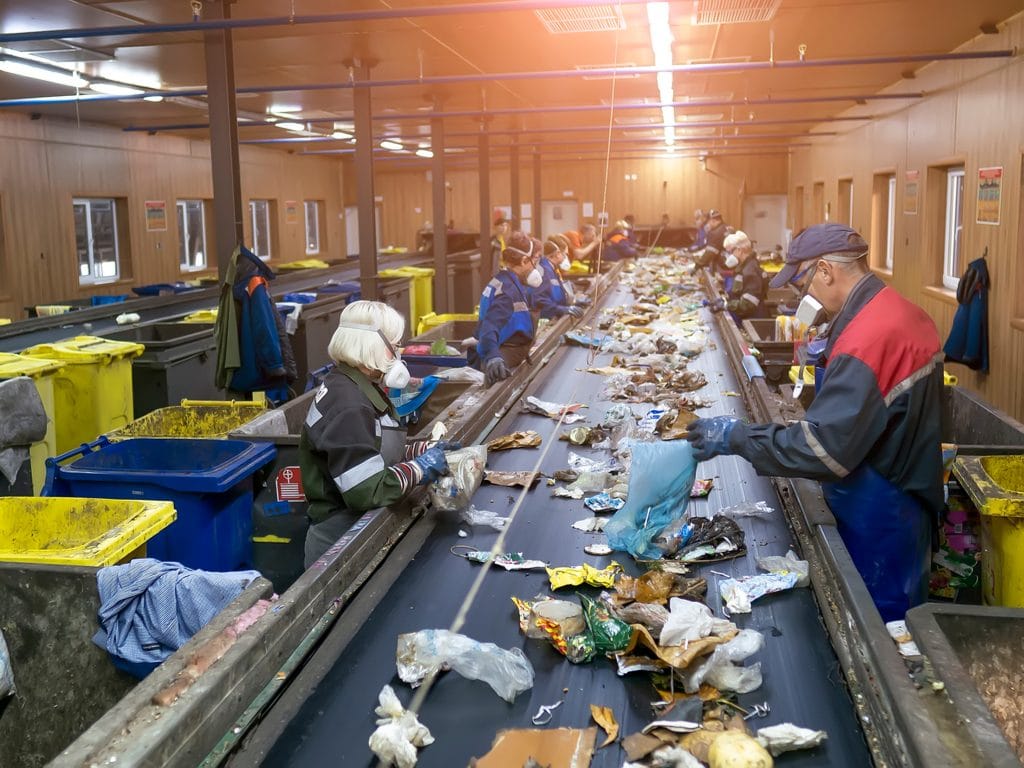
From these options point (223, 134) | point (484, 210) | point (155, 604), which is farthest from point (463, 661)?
point (484, 210)

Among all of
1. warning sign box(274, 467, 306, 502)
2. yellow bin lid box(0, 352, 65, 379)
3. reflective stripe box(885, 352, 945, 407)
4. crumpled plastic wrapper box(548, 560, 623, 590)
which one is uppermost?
reflective stripe box(885, 352, 945, 407)

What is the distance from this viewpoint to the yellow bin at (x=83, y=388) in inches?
243

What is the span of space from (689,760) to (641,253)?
1958 cm

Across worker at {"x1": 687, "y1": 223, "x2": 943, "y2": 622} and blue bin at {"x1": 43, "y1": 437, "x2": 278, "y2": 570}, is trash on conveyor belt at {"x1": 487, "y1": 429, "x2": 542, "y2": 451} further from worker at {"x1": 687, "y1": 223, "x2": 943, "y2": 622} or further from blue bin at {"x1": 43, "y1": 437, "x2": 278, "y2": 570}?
worker at {"x1": 687, "y1": 223, "x2": 943, "y2": 622}

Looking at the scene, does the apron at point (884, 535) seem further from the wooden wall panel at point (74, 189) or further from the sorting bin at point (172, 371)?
the wooden wall panel at point (74, 189)

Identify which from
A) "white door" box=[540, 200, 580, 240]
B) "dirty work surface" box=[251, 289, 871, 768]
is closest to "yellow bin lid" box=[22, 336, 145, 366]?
"dirty work surface" box=[251, 289, 871, 768]

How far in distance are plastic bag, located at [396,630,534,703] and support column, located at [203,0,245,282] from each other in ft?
15.5

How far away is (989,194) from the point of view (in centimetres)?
845

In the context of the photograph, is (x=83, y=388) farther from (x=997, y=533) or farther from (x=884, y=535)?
(x=997, y=533)

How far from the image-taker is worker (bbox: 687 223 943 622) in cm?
269

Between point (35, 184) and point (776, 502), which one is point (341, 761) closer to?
point (776, 502)

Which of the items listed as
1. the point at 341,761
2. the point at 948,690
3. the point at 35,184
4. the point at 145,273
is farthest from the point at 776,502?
the point at 145,273

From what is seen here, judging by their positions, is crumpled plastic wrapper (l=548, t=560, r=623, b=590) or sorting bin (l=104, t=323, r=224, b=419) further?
sorting bin (l=104, t=323, r=224, b=419)

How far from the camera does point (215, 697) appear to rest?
6.39 ft
